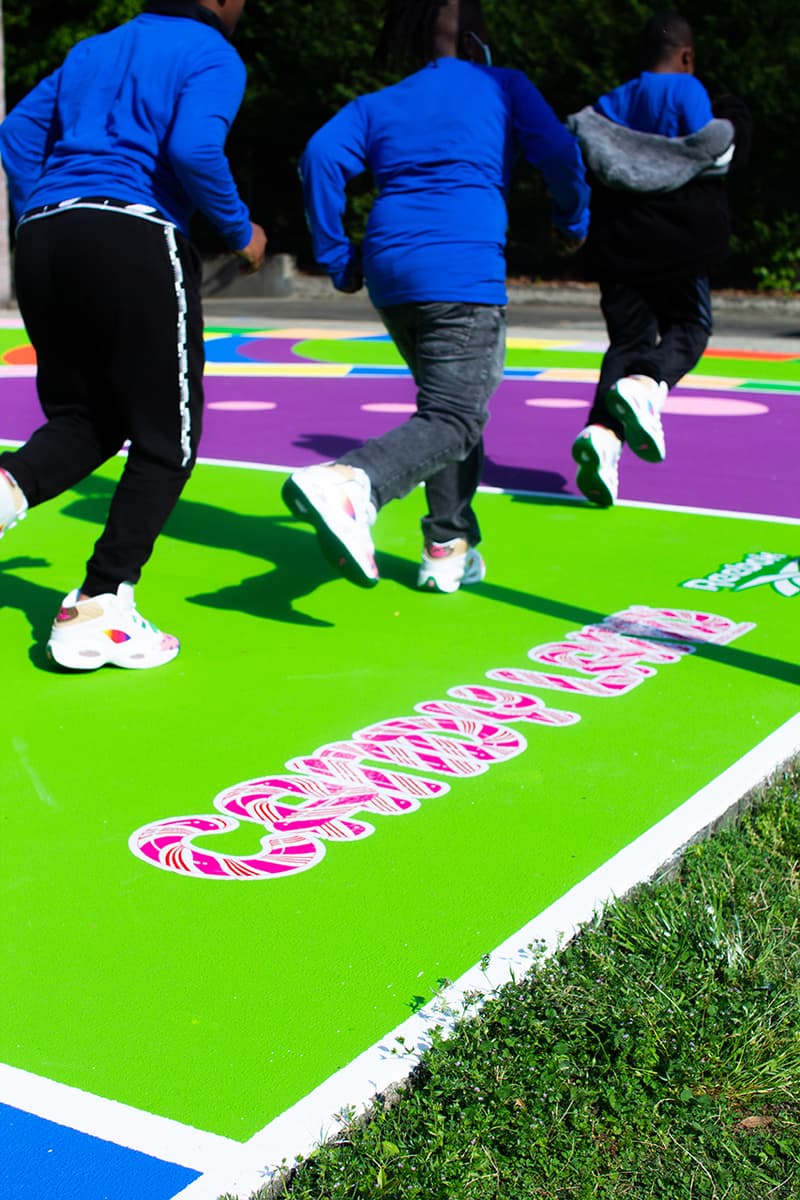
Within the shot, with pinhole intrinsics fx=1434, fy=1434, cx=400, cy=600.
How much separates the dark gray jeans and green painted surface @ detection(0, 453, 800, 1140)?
539 mm

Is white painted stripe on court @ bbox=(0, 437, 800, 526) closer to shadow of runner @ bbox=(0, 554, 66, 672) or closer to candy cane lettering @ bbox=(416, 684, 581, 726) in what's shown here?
shadow of runner @ bbox=(0, 554, 66, 672)

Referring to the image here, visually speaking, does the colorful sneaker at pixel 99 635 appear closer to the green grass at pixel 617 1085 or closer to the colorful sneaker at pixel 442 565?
the colorful sneaker at pixel 442 565

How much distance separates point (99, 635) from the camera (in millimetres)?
3918

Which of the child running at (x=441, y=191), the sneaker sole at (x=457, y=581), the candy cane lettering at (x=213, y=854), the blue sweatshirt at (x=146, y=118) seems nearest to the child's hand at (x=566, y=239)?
the child running at (x=441, y=191)

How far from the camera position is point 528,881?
105 inches

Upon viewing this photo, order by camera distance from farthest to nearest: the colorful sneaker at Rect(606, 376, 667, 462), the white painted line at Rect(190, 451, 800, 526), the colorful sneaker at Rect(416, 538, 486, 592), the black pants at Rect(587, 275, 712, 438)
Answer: the black pants at Rect(587, 275, 712, 438) < the white painted line at Rect(190, 451, 800, 526) < the colorful sneaker at Rect(606, 376, 667, 462) < the colorful sneaker at Rect(416, 538, 486, 592)

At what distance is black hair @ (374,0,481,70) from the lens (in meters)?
4.41

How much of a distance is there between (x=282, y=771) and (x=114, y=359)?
50.7 inches

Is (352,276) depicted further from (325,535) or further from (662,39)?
(662,39)

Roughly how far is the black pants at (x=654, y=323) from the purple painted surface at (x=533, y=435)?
2.01ft

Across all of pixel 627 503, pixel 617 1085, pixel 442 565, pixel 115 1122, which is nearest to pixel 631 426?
pixel 627 503

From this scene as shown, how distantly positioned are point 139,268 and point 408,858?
1.82 meters

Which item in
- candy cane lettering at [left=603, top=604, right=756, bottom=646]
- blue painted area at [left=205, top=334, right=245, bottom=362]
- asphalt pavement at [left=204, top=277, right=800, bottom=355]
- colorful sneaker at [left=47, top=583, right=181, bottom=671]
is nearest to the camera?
colorful sneaker at [left=47, top=583, right=181, bottom=671]

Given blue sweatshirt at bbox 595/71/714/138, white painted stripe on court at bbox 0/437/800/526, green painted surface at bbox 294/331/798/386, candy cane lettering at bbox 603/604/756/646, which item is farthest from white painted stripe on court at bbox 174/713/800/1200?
green painted surface at bbox 294/331/798/386
